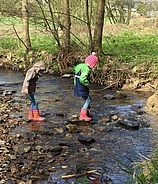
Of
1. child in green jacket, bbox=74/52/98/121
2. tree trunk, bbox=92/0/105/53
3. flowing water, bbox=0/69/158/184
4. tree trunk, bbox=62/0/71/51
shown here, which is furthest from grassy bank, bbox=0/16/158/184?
child in green jacket, bbox=74/52/98/121

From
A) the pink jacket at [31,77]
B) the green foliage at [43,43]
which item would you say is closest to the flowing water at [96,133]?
the pink jacket at [31,77]

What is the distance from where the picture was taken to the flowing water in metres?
6.09

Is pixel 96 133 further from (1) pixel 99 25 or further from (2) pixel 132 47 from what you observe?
(2) pixel 132 47

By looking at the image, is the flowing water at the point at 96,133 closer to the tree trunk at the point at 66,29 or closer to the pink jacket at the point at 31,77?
the pink jacket at the point at 31,77

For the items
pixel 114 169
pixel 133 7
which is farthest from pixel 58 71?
pixel 133 7

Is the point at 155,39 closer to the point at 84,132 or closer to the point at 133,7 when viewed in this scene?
the point at 133,7

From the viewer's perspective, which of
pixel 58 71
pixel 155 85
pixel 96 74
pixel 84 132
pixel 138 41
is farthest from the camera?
pixel 138 41

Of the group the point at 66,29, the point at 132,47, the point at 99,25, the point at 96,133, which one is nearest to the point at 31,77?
the point at 96,133

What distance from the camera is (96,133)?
777 cm

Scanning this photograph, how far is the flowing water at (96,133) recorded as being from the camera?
20.0ft

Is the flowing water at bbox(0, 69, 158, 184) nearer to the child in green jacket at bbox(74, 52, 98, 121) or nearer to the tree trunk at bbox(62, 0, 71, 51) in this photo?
Result: the child in green jacket at bbox(74, 52, 98, 121)

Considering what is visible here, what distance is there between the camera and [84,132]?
309 inches

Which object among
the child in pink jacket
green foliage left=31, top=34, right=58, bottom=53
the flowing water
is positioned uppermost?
green foliage left=31, top=34, right=58, bottom=53

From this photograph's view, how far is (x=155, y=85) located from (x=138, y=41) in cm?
652
